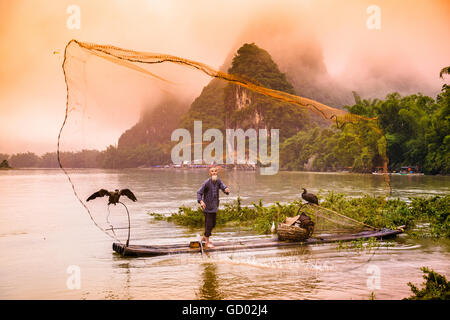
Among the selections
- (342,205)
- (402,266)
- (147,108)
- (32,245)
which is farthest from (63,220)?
(402,266)

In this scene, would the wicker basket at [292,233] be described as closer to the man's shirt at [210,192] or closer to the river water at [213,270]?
the river water at [213,270]

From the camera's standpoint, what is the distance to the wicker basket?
27.2 feet

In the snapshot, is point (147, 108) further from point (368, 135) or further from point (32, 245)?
point (368, 135)

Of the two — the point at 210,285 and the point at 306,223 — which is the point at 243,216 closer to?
the point at 306,223

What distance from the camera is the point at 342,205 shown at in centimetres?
1277

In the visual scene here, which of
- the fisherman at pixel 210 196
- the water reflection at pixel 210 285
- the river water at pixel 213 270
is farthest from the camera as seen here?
the fisherman at pixel 210 196

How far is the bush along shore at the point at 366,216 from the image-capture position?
10.6 meters

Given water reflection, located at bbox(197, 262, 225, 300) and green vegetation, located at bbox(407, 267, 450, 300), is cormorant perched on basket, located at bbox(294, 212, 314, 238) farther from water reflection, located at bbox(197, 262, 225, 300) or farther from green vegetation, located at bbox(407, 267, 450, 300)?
green vegetation, located at bbox(407, 267, 450, 300)

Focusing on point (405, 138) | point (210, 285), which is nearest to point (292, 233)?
point (210, 285)

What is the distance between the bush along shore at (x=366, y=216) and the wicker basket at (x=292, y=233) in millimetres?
2328

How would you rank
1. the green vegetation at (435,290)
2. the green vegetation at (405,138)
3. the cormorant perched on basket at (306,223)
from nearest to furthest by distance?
the green vegetation at (435,290) → the cormorant perched on basket at (306,223) → the green vegetation at (405,138)

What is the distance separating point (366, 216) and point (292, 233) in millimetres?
3958

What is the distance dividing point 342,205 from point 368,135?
307 centimetres

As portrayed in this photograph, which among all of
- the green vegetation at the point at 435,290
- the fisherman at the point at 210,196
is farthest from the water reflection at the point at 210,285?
the green vegetation at the point at 435,290
